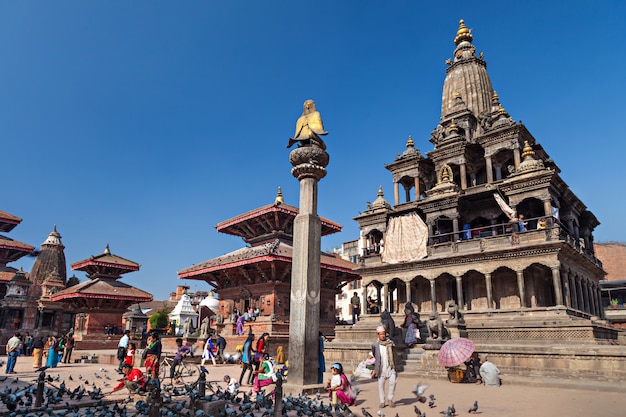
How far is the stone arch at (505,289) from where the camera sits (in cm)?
2411

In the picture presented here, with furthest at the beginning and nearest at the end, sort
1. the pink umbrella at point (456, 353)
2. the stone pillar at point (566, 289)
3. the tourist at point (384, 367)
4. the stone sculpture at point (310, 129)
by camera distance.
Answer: the stone pillar at point (566, 289) → the pink umbrella at point (456, 353) → the stone sculpture at point (310, 129) → the tourist at point (384, 367)

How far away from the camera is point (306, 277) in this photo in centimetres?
1007

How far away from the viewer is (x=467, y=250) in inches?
984

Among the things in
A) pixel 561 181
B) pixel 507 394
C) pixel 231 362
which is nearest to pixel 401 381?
pixel 507 394

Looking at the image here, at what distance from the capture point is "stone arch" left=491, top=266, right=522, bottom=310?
24.1 metres

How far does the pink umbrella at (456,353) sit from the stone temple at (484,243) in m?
2.05

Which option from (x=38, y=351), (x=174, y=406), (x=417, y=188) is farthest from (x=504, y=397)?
(x=417, y=188)

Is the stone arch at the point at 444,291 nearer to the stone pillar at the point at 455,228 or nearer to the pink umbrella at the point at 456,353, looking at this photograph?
the stone pillar at the point at 455,228

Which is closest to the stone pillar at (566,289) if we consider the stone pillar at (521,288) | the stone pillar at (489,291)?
the stone pillar at (521,288)

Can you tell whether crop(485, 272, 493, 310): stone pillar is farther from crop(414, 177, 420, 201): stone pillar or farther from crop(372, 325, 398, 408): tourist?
crop(372, 325, 398, 408): tourist

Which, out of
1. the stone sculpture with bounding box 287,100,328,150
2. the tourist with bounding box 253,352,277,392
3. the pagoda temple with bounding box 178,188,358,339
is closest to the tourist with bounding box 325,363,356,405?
the tourist with bounding box 253,352,277,392

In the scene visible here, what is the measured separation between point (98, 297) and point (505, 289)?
2703 centimetres

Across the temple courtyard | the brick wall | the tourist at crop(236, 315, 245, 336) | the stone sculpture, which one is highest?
the brick wall

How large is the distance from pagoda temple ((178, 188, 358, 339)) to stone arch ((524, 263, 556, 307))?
11.3m
